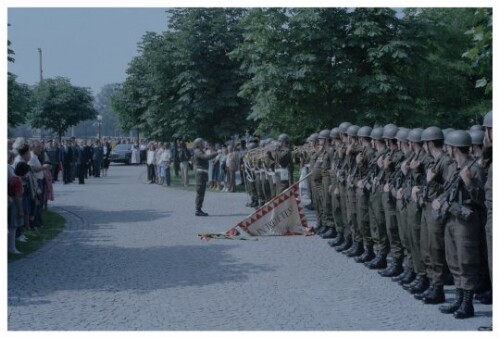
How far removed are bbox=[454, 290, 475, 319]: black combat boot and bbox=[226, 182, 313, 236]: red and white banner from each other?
7.22m

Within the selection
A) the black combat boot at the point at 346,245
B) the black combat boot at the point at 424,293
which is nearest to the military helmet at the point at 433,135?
the black combat boot at the point at 424,293

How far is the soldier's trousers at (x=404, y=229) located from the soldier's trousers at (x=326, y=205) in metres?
4.12

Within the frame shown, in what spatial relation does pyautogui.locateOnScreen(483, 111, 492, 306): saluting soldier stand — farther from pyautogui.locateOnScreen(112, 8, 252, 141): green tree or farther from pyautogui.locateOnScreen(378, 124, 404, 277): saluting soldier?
pyautogui.locateOnScreen(112, 8, 252, 141): green tree

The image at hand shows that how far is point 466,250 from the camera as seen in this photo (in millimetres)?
8328

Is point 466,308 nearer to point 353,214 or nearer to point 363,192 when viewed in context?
point 363,192

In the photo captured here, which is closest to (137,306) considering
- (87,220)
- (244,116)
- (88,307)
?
(88,307)

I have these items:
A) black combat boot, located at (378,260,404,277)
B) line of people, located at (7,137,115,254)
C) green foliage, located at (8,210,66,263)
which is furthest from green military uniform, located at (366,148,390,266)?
green foliage, located at (8,210,66,263)

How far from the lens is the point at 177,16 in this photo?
114 ft

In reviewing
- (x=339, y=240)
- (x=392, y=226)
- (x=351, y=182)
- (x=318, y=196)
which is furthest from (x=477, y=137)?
(x=318, y=196)

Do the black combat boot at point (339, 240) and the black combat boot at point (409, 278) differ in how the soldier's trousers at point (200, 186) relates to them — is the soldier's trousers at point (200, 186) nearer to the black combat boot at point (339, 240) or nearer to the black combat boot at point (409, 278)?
the black combat boot at point (339, 240)

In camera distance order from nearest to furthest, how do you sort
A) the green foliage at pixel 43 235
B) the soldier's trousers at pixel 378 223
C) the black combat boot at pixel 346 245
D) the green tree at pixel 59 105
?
the soldier's trousers at pixel 378 223
the black combat boot at pixel 346 245
the green foliage at pixel 43 235
the green tree at pixel 59 105

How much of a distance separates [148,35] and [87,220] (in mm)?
20220

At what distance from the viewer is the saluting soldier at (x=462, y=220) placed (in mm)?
8266

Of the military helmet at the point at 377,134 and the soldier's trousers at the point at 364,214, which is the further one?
the soldier's trousers at the point at 364,214
